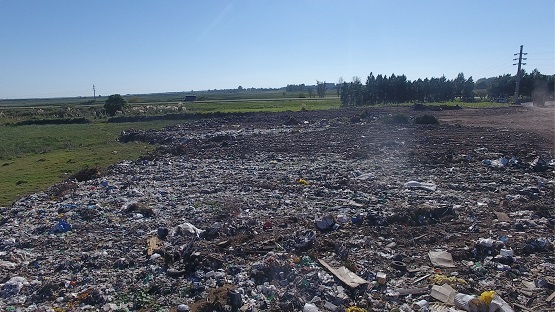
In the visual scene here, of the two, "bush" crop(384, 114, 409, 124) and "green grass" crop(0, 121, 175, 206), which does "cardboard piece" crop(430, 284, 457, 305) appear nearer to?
"green grass" crop(0, 121, 175, 206)

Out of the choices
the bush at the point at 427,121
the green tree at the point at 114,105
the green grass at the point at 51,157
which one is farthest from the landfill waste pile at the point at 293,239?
the green tree at the point at 114,105

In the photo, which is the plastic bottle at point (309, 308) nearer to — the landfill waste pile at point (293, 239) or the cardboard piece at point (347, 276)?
the landfill waste pile at point (293, 239)

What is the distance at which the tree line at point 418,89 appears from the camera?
55188 mm

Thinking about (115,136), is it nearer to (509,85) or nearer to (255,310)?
(255,310)

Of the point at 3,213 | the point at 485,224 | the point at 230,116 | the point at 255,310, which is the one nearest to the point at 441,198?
the point at 485,224

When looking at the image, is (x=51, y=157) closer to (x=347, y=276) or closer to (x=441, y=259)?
(x=347, y=276)

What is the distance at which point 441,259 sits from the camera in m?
6.32

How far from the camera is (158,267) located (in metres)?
6.48

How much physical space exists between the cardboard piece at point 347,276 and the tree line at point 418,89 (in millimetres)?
50270

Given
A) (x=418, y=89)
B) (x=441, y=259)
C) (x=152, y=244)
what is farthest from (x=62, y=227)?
(x=418, y=89)

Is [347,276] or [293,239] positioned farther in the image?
[293,239]

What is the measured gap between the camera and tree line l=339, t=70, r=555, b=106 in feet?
181

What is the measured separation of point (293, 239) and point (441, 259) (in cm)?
246

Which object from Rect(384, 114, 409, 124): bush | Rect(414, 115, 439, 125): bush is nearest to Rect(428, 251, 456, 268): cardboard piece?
Rect(414, 115, 439, 125): bush
